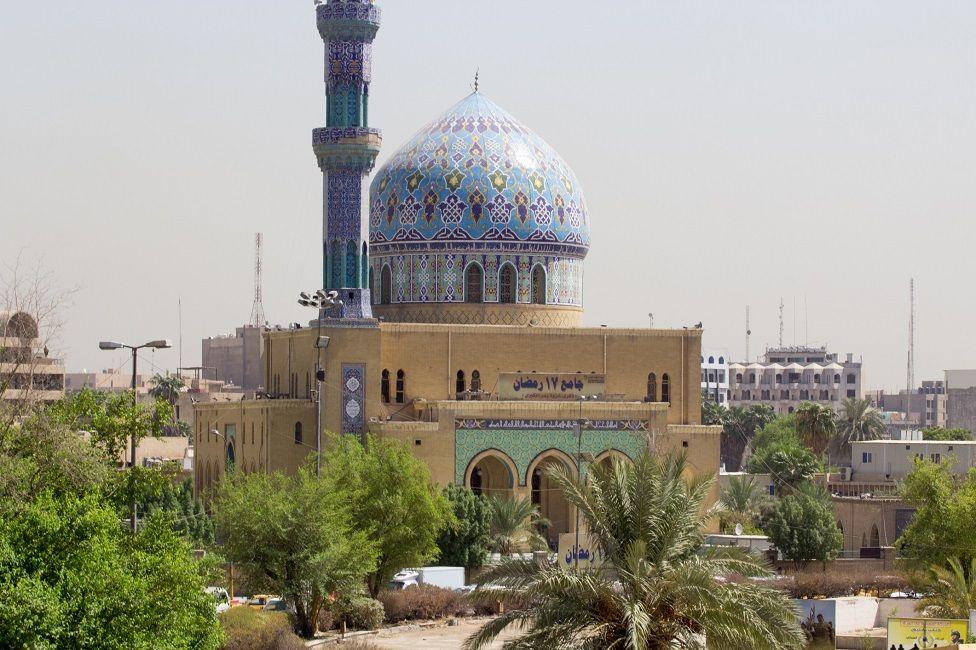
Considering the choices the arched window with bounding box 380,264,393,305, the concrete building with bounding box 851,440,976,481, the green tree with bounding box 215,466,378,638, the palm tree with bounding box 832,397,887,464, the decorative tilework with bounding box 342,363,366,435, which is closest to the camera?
the green tree with bounding box 215,466,378,638

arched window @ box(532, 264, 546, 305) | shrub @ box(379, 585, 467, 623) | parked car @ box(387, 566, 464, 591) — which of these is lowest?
shrub @ box(379, 585, 467, 623)

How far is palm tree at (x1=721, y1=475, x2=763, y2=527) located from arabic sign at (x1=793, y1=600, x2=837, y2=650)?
15.0m

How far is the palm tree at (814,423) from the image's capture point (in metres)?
69.5

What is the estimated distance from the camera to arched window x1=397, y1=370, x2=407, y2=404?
49.0 meters

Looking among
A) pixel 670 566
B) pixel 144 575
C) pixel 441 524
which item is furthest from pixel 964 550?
pixel 144 575

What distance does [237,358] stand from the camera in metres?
125

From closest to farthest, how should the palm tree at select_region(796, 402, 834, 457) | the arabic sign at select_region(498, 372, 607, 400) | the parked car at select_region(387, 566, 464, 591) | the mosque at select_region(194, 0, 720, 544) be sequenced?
the parked car at select_region(387, 566, 464, 591), the mosque at select_region(194, 0, 720, 544), the arabic sign at select_region(498, 372, 607, 400), the palm tree at select_region(796, 402, 834, 457)

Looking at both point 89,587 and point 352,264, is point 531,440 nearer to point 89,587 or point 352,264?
point 352,264

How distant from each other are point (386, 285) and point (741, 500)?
10.5 meters

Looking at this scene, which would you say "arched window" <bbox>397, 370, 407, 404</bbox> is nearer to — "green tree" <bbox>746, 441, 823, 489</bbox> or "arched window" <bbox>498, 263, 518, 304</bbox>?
"arched window" <bbox>498, 263, 518, 304</bbox>

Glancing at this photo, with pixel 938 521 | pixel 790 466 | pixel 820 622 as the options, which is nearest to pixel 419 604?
pixel 820 622

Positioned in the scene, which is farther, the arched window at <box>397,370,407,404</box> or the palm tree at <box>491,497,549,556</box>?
the arched window at <box>397,370,407,404</box>

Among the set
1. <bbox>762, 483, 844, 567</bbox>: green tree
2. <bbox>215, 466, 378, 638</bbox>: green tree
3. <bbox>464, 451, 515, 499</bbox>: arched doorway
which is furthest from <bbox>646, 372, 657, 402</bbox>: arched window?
<bbox>215, 466, 378, 638</bbox>: green tree

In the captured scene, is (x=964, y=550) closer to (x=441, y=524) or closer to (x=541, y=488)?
(x=441, y=524)
